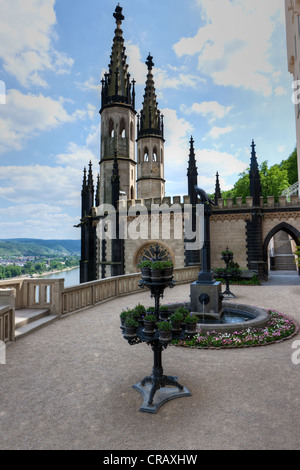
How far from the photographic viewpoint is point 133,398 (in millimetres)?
4148

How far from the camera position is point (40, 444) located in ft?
10.2

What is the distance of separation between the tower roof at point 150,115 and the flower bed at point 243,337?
94.3 feet

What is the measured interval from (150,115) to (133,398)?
32933 millimetres

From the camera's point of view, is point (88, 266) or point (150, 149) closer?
point (88, 266)

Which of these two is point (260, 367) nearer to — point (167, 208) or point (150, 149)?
point (167, 208)

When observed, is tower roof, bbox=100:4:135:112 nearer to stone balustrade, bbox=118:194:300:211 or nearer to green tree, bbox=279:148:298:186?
stone balustrade, bbox=118:194:300:211

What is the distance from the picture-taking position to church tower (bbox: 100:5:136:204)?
27.9 metres

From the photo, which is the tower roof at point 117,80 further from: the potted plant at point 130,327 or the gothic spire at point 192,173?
the potted plant at point 130,327

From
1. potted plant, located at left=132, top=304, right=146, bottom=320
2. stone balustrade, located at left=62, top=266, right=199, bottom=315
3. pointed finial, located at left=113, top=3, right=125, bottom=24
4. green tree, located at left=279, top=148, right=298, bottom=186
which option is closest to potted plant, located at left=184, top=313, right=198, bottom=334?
potted plant, located at left=132, top=304, right=146, bottom=320

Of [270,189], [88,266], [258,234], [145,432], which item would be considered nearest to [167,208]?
[258,234]

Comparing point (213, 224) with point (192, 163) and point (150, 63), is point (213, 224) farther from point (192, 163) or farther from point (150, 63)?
point (150, 63)

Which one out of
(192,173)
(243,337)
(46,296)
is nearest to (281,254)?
(192,173)

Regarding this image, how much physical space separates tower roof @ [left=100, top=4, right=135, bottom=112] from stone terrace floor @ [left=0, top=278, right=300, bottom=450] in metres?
27.2
